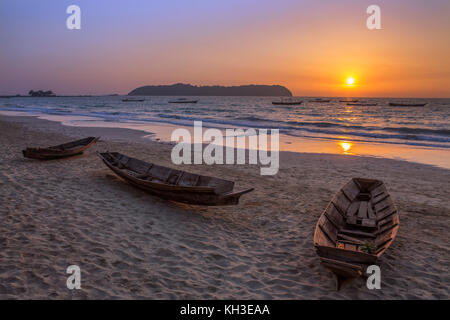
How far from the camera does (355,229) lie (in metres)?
6.29

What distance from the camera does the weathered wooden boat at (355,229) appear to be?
4453 mm

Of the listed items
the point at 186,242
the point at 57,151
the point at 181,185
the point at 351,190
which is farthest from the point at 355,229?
the point at 57,151

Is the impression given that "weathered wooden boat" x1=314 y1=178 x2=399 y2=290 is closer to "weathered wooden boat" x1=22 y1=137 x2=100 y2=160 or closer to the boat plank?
the boat plank

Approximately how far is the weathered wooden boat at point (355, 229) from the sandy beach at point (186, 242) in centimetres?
43

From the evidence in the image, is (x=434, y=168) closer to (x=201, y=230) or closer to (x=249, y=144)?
(x=249, y=144)

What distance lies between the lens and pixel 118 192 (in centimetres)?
870

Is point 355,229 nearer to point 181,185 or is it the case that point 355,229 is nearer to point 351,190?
point 351,190

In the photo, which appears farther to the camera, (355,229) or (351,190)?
(351,190)

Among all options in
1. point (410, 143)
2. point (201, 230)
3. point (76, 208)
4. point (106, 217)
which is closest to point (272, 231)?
point (201, 230)

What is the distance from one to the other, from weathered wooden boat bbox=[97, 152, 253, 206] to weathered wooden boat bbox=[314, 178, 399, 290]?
1.95m

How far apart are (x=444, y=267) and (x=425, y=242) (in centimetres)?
101

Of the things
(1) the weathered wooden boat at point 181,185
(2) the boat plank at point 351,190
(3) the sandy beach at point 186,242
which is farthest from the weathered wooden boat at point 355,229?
(1) the weathered wooden boat at point 181,185

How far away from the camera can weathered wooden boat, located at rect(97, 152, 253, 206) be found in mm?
6750

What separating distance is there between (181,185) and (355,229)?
4.16 meters
